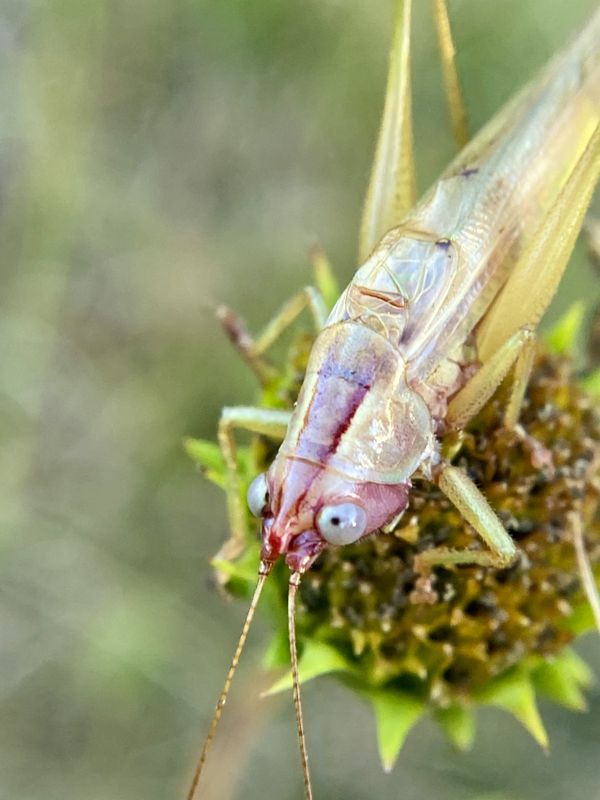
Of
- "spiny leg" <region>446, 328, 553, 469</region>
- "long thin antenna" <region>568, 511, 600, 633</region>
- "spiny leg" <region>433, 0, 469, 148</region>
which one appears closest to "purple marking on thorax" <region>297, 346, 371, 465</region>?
"spiny leg" <region>446, 328, 553, 469</region>

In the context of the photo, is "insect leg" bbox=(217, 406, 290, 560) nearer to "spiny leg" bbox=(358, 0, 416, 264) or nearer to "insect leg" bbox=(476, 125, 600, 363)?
"insect leg" bbox=(476, 125, 600, 363)

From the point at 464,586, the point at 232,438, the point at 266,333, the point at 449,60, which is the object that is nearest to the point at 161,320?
the point at 266,333

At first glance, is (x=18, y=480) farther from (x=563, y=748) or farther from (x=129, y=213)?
(x=563, y=748)

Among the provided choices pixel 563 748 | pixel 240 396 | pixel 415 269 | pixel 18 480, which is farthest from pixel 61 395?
pixel 563 748

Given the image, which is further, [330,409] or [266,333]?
[266,333]

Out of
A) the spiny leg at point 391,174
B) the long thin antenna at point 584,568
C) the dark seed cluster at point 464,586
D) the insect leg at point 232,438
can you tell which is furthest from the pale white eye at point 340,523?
the spiny leg at point 391,174

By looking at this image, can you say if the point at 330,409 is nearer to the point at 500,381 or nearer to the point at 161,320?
the point at 500,381
